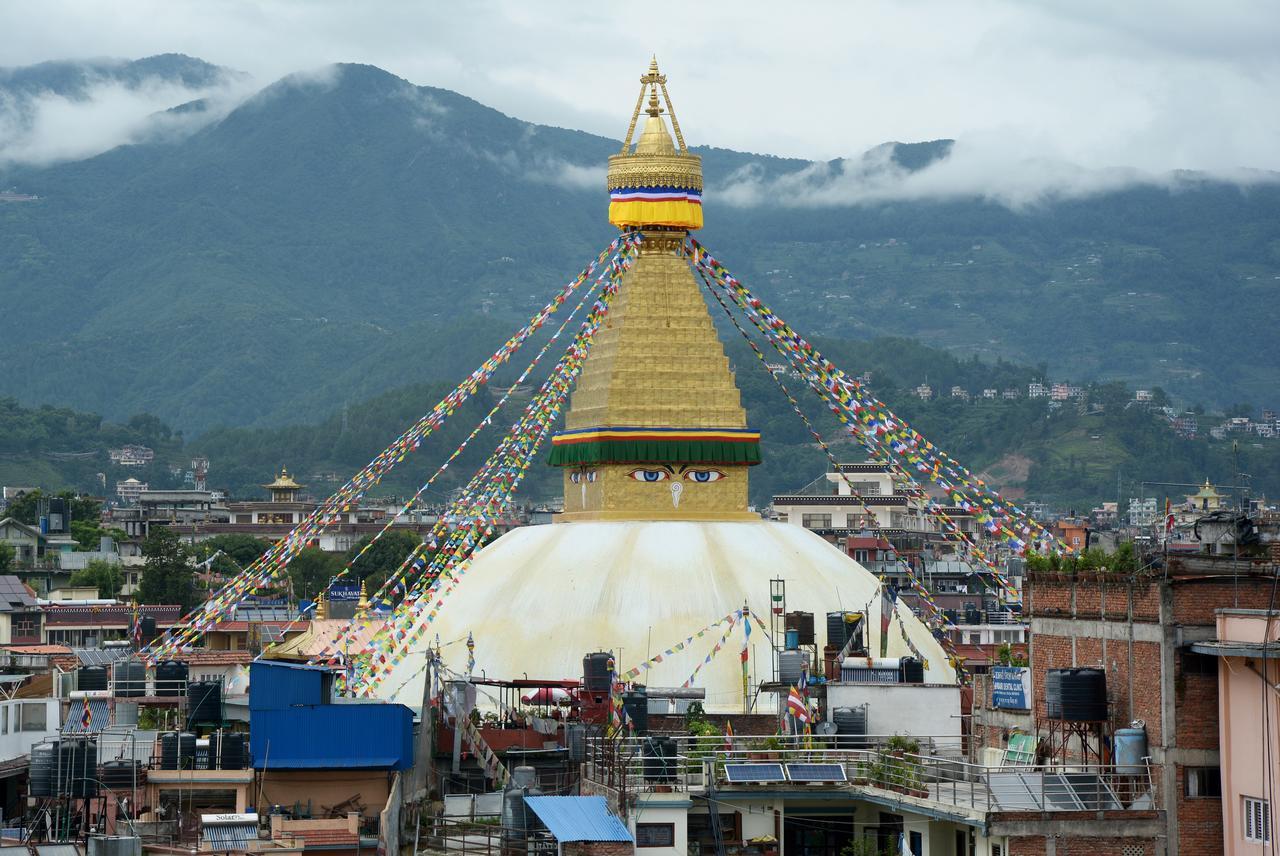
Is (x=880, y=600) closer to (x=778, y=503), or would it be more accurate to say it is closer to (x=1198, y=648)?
(x=1198, y=648)

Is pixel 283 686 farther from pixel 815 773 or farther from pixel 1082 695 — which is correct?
pixel 1082 695

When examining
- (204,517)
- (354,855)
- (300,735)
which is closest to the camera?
(354,855)

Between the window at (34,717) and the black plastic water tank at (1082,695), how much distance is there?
20410 millimetres

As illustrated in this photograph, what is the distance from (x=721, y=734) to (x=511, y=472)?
848 inches

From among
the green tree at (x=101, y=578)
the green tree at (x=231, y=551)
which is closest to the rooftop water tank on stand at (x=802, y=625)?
the green tree at (x=101, y=578)

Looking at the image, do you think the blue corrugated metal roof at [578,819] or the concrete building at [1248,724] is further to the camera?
the blue corrugated metal roof at [578,819]

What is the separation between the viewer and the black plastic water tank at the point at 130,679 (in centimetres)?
5003

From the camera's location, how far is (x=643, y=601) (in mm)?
53562

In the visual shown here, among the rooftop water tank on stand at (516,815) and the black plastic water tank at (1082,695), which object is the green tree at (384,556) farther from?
the black plastic water tank at (1082,695)

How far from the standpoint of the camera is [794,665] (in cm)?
4378

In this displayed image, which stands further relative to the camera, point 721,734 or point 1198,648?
point 721,734

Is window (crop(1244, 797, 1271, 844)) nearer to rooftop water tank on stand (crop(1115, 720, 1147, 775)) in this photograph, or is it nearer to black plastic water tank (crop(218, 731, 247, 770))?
rooftop water tank on stand (crop(1115, 720, 1147, 775))

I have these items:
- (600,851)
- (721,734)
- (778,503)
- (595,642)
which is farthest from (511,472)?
(778,503)

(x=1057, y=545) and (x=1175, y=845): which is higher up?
(x=1057, y=545)
